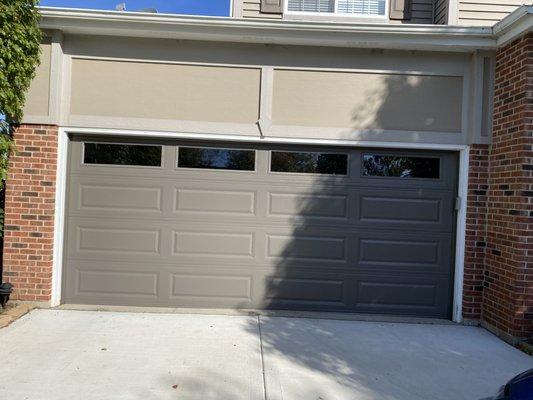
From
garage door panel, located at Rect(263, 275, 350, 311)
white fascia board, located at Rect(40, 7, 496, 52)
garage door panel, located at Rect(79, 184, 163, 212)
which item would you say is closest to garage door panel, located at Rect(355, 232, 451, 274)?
garage door panel, located at Rect(263, 275, 350, 311)

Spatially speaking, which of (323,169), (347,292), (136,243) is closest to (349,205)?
(323,169)

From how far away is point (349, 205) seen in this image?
659 cm

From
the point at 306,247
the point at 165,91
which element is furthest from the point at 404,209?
the point at 165,91

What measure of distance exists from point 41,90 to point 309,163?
361 cm

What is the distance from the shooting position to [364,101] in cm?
651

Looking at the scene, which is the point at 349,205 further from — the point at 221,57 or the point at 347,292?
the point at 221,57

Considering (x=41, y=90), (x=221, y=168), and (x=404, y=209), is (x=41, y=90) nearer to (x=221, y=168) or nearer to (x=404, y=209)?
(x=221, y=168)

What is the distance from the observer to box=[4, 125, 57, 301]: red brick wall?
6.29m

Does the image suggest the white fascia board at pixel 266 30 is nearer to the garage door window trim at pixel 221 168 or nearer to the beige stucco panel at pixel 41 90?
the beige stucco panel at pixel 41 90

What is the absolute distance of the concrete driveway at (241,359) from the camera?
13.5ft

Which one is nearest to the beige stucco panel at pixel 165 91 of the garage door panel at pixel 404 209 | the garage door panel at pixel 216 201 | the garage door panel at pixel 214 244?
the garage door panel at pixel 216 201

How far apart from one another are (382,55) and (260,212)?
8.67ft

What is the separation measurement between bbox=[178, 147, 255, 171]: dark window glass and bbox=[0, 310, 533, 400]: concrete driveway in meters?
1.99

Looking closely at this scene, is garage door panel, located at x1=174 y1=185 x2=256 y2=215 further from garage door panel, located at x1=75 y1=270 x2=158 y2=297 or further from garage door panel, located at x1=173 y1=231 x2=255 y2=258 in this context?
garage door panel, located at x1=75 y1=270 x2=158 y2=297
